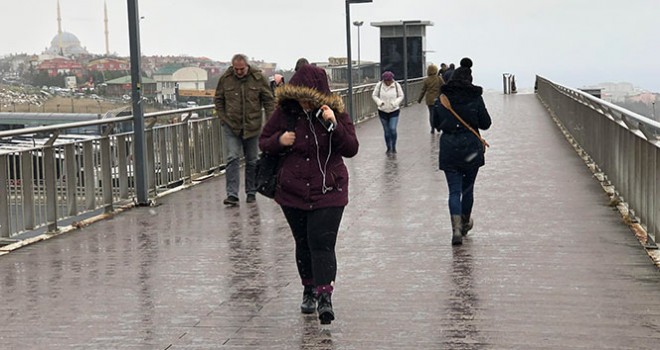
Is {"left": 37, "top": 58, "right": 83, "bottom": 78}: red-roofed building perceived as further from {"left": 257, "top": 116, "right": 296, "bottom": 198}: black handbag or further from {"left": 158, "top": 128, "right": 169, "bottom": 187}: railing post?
{"left": 257, "top": 116, "right": 296, "bottom": 198}: black handbag

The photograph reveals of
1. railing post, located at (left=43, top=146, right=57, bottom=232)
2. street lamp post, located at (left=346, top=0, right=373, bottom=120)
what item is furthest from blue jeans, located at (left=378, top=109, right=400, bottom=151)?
railing post, located at (left=43, top=146, right=57, bottom=232)

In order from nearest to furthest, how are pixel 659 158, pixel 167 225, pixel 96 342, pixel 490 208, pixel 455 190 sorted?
pixel 96 342
pixel 659 158
pixel 455 190
pixel 167 225
pixel 490 208

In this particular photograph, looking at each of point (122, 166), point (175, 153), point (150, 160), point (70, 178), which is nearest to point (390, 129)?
point (175, 153)

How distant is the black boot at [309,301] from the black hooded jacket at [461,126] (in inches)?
123

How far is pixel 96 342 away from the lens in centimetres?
630

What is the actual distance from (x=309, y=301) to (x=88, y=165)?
554cm

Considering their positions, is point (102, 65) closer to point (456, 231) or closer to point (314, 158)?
point (456, 231)

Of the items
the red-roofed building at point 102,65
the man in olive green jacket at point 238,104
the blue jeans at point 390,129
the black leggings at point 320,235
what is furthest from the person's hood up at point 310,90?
the blue jeans at point 390,129

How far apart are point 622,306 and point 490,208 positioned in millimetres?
5200

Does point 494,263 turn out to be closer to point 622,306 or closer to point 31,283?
point 622,306

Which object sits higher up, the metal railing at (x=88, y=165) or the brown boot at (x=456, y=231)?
the metal railing at (x=88, y=165)

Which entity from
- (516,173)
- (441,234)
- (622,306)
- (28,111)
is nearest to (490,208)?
(441,234)

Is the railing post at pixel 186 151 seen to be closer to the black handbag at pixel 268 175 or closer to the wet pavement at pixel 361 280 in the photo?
the wet pavement at pixel 361 280

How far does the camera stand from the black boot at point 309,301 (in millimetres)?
6984
